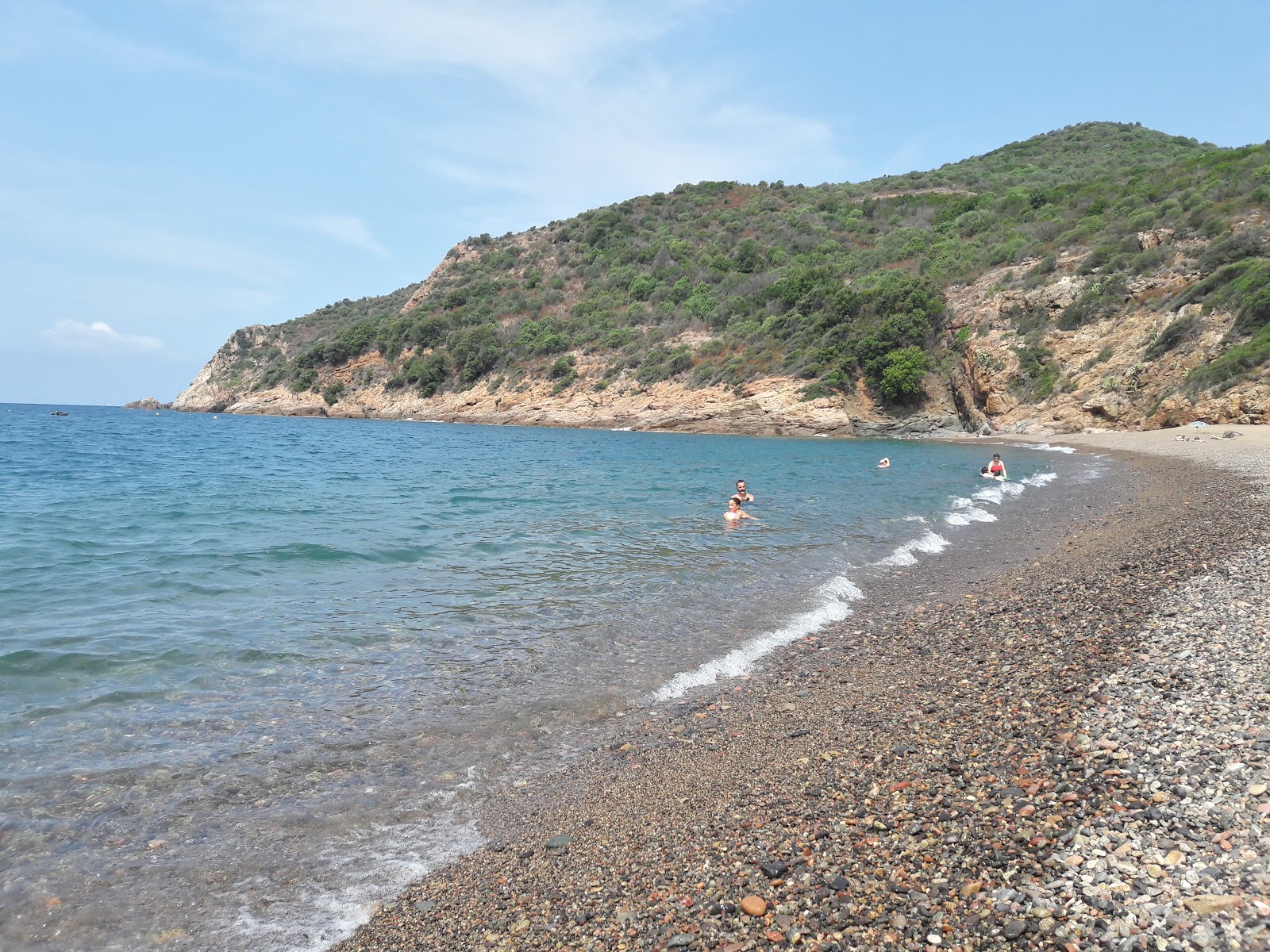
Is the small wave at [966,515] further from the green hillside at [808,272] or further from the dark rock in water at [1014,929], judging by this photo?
the green hillside at [808,272]

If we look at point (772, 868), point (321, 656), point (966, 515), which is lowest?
point (966, 515)

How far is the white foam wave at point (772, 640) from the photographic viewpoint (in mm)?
7127

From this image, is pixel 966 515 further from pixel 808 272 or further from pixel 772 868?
pixel 808 272

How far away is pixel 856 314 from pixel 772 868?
58.4 m

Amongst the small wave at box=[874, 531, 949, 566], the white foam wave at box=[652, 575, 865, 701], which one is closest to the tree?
the small wave at box=[874, 531, 949, 566]

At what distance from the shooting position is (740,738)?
5660 mm

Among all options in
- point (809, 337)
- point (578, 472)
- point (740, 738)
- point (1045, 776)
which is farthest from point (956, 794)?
point (809, 337)

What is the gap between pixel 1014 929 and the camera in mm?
2889

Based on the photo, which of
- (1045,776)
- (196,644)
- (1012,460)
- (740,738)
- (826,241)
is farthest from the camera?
(826,241)

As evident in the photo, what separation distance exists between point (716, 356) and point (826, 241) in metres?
23.0

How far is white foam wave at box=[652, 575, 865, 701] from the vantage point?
7.13 meters

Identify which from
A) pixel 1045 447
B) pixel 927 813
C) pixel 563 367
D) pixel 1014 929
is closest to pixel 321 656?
pixel 927 813

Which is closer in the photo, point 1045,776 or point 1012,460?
point 1045,776

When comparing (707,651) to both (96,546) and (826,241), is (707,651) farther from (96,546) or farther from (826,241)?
(826,241)
